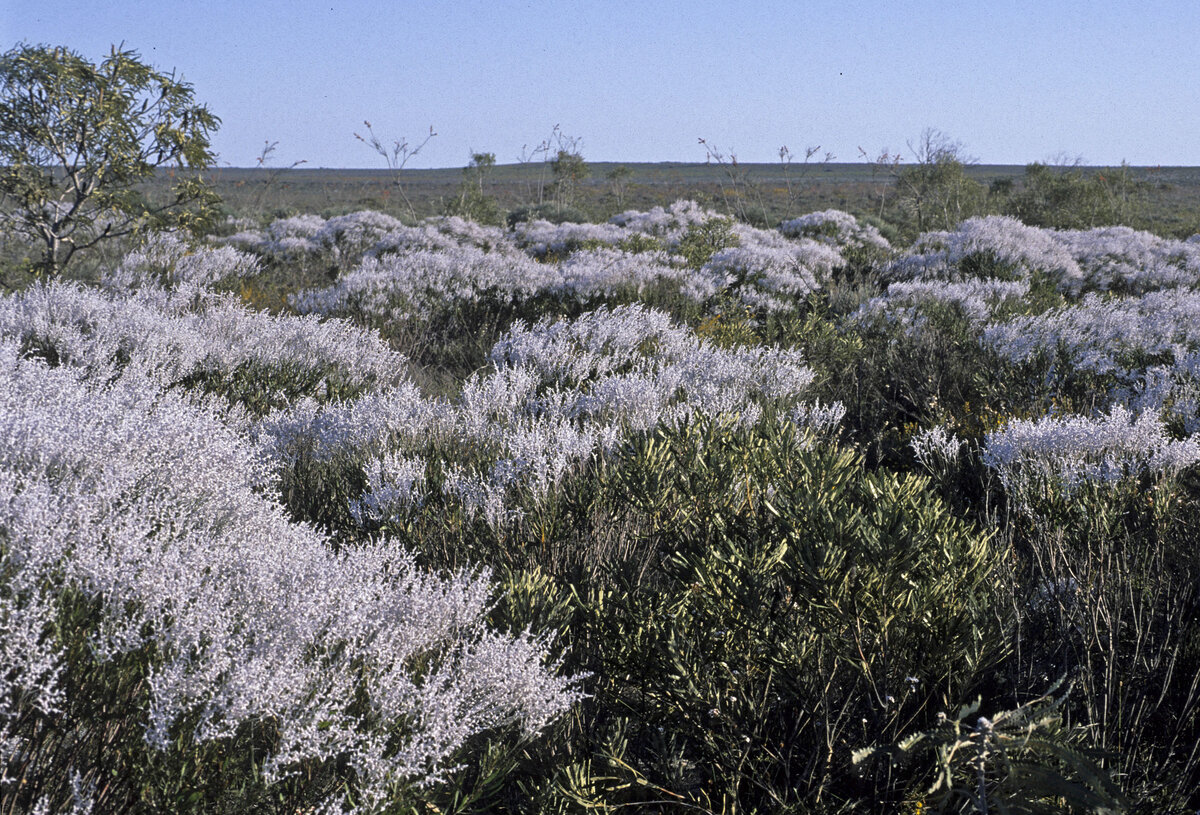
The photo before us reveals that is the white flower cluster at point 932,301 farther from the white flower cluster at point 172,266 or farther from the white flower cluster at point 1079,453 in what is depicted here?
the white flower cluster at point 172,266

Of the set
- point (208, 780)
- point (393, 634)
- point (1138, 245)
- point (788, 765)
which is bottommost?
point (788, 765)

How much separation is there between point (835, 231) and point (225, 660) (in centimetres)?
1792

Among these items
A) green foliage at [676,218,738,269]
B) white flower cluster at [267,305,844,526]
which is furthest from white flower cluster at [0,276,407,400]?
green foliage at [676,218,738,269]

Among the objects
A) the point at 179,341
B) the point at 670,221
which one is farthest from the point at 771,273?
the point at 179,341

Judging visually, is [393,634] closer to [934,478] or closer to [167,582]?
[167,582]

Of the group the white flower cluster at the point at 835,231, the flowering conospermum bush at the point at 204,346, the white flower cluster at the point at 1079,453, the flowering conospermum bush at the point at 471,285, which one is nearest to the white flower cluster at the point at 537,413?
the flowering conospermum bush at the point at 204,346

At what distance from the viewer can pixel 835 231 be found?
17.8m

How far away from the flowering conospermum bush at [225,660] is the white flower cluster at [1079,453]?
285 cm

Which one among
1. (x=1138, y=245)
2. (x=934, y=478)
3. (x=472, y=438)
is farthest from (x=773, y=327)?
(x=1138, y=245)

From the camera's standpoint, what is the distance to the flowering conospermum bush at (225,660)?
1.68 meters

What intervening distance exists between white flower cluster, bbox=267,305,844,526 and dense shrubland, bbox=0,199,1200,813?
0.04 metres

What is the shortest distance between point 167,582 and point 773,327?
308 inches

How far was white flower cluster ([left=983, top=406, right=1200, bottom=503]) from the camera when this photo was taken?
368 centimetres

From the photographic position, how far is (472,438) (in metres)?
4.71
